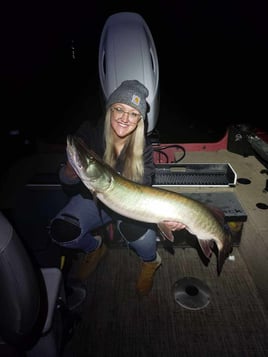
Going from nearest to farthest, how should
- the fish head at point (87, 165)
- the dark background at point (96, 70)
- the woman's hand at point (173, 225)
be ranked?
the fish head at point (87, 165) < the woman's hand at point (173, 225) < the dark background at point (96, 70)

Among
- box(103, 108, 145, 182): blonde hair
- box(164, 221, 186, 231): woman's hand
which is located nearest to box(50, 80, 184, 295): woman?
box(103, 108, 145, 182): blonde hair

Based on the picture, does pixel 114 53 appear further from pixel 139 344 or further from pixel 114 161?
pixel 139 344

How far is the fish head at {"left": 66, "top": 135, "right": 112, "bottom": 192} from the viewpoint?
1822 millimetres

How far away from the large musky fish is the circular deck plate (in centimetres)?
75

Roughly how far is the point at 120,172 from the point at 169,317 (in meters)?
1.54

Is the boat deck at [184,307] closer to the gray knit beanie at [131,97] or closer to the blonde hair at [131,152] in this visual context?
the blonde hair at [131,152]

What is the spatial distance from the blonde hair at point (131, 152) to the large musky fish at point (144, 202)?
534mm

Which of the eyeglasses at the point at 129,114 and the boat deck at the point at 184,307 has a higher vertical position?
the eyeglasses at the point at 129,114

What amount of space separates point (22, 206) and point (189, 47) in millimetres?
31241

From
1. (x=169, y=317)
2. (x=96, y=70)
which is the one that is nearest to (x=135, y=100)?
(x=169, y=317)

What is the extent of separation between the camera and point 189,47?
1164 inches

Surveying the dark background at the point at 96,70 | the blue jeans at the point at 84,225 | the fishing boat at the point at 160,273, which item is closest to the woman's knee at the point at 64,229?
the blue jeans at the point at 84,225

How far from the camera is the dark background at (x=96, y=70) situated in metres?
14.2

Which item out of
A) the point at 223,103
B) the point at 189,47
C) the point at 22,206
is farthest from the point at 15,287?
the point at 189,47
